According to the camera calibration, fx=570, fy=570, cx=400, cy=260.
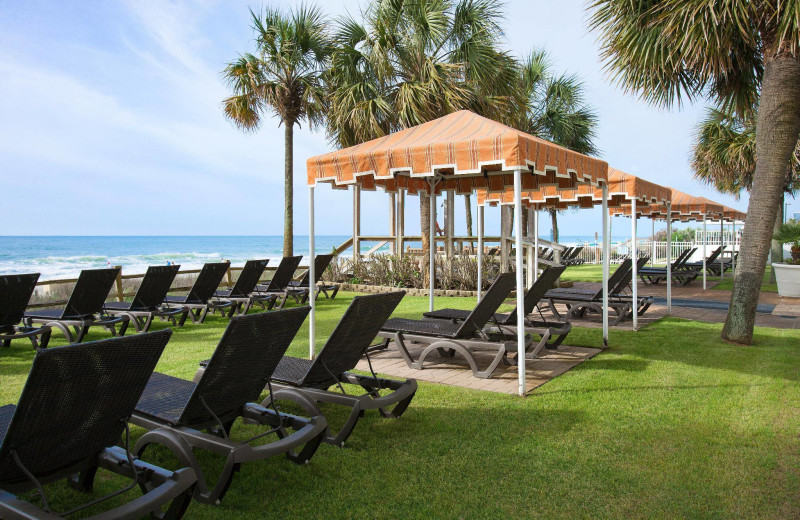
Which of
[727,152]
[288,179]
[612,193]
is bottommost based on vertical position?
[612,193]

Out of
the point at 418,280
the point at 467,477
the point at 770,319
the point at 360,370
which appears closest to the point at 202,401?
the point at 467,477

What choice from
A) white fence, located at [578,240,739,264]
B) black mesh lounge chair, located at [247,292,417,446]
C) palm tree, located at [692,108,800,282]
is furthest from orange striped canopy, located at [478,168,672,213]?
white fence, located at [578,240,739,264]

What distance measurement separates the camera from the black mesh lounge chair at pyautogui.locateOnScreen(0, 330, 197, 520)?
7.58 feet

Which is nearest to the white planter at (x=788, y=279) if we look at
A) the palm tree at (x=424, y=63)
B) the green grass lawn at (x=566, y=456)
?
the palm tree at (x=424, y=63)

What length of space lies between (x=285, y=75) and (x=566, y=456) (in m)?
13.9

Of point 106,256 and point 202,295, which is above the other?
Result: point 202,295

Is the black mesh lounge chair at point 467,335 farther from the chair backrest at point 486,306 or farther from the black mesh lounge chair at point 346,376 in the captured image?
the black mesh lounge chair at point 346,376

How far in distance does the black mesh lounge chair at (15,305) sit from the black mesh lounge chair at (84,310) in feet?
1.05

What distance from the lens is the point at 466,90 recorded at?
43.8ft

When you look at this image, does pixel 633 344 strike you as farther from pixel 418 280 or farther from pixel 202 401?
pixel 418 280

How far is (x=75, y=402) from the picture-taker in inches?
98.2

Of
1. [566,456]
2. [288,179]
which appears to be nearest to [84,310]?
[566,456]

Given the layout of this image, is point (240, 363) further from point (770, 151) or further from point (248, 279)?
point (248, 279)

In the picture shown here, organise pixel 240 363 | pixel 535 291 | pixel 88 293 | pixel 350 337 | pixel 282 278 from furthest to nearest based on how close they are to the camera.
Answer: pixel 282 278
pixel 88 293
pixel 535 291
pixel 350 337
pixel 240 363
